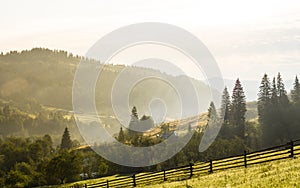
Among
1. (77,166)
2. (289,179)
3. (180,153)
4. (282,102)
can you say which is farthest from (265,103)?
(289,179)

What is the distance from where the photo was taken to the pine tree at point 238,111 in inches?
5743

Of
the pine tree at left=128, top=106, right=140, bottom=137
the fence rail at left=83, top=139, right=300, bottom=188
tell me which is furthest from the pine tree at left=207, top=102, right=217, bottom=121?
the fence rail at left=83, top=139, right=300, bottom=188

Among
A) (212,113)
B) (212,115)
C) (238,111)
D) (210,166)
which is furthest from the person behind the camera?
(212,113)

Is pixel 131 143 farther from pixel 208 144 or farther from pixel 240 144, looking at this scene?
pixel 240 144

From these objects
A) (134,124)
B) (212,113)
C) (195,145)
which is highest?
(212,113)

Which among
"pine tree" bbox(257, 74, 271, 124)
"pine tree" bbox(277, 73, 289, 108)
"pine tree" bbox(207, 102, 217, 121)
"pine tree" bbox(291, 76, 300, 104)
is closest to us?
"pine tree" bbox(277, 73, 289, 108)

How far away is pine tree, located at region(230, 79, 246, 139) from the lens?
5743 inches

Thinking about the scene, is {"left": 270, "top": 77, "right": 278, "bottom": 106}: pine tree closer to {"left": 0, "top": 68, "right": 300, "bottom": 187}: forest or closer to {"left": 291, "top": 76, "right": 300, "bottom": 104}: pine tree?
{"left": 0, "top": 68, "right": 300, "bottom": 187}: forest

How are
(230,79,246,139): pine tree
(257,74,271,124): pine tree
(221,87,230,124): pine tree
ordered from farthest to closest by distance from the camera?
(221,87,230,124): pine tree < (230,79,246,139): pine tree < (257,74,271,124): pine tree

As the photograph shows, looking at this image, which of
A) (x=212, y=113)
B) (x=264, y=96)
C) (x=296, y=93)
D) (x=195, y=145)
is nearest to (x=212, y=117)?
(x=212, y=113)

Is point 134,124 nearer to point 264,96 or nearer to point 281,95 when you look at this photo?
point 264,96

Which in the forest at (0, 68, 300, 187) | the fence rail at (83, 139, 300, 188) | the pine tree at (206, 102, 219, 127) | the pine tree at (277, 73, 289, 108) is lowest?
the fence rail at (83, 139, 300, 188)

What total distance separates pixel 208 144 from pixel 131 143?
80.7 ft

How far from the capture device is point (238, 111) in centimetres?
15175
